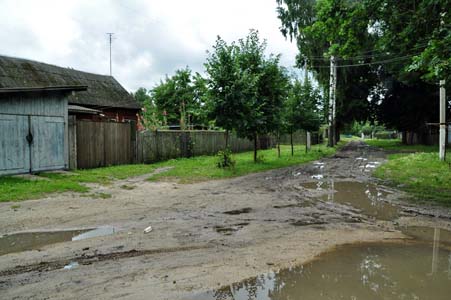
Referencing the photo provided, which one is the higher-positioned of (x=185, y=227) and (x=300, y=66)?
(x=300, y=66)

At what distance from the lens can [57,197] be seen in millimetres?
8422

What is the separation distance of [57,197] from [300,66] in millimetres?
25601

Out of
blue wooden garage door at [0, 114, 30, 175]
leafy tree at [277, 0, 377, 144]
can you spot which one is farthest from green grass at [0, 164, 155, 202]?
leafy tree at [277, 0, 377, 144]

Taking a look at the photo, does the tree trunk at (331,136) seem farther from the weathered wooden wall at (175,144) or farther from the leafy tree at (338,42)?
the weathered wooden wall at (175,144)

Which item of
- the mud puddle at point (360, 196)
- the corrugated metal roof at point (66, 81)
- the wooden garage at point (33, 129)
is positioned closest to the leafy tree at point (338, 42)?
the mud puddle at point (360, 196)

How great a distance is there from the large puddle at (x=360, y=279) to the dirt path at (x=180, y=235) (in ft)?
0.72

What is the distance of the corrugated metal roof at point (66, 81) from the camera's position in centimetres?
1831

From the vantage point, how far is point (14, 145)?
35.3 ft

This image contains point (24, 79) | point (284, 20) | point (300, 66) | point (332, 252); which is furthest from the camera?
point (300, 66)

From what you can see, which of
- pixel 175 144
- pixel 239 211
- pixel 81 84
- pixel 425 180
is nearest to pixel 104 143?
pixel 175 144

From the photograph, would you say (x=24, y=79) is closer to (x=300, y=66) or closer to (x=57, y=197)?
(x=57, y=197)

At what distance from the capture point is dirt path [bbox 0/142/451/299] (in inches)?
144

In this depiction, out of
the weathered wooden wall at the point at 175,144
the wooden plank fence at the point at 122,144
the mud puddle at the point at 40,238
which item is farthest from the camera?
the weathered wooden wall at the point at 175,144

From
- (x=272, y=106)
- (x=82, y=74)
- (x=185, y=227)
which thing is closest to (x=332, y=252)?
(x=185, y=227)
